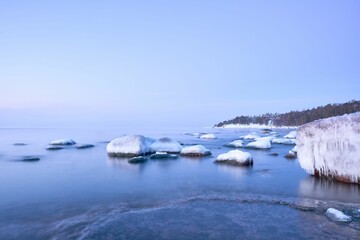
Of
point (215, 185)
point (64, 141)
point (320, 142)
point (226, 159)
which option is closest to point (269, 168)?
point (226, 159)

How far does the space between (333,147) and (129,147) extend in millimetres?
16301

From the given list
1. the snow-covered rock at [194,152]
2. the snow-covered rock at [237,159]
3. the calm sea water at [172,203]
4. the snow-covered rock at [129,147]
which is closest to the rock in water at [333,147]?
the calm sea water at [172,203]

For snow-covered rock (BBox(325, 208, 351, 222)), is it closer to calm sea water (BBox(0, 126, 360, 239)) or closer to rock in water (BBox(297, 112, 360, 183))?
calm sea water (BBox(0, 126, 360, 239))

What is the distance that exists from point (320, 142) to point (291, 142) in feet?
82.7

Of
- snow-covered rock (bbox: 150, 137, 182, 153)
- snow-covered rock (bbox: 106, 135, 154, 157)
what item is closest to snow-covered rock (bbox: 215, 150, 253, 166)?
snow-covered rock (bbox: 150, 137, 182, 153)

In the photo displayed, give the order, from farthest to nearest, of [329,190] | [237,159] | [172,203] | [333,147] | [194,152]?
[194,152] → [237,159] → [333,147] → [329,190] → [172,203]

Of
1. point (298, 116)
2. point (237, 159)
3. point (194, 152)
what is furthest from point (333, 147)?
point (298, 116)

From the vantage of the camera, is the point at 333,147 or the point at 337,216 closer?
the point at 337,216

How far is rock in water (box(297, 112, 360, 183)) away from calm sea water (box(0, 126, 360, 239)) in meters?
0.78

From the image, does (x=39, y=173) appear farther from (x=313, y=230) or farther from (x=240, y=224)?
(x=313, y=230)

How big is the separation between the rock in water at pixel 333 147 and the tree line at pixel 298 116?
255 feet

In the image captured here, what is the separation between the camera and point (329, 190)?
13.3 metres

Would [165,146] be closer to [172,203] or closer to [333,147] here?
[333,147]

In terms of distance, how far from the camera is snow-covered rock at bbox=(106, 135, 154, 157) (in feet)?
83.8
